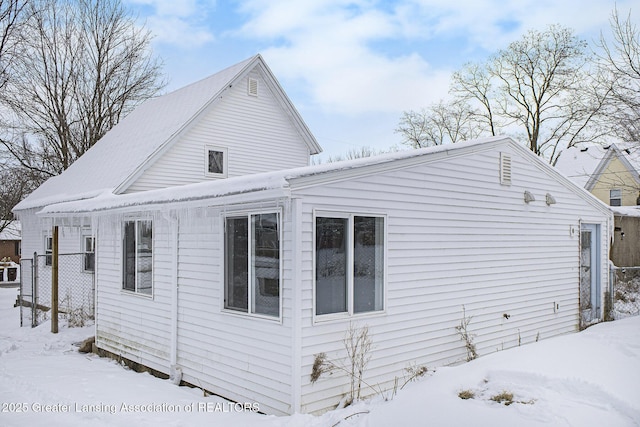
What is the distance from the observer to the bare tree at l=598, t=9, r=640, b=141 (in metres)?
14.5

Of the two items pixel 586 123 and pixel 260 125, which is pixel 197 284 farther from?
pixel 586 123

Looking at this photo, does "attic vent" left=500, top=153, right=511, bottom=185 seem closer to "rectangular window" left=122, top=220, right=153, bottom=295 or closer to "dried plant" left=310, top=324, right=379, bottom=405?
"dried plant" left=310, top=324, right=379, bottom=405

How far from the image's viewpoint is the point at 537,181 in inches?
372

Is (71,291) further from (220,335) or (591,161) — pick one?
(591,161)

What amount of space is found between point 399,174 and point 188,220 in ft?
10.3

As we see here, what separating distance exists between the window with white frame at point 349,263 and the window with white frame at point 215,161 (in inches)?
313

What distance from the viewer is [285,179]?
5492 millimetres

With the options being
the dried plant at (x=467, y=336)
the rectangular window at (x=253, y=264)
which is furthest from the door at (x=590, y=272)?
the rectangular window at (x=253, y=264)

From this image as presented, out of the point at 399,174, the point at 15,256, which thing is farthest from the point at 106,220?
the point at 15,256

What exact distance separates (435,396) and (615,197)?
25365 mm

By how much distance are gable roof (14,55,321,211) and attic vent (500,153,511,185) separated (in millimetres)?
7792

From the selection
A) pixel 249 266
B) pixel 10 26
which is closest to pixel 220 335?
pixel 249 266

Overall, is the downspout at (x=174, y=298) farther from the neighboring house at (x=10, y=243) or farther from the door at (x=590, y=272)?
the neighboring house at (x=10, y=243)

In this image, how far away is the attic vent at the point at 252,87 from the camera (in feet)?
47.5
